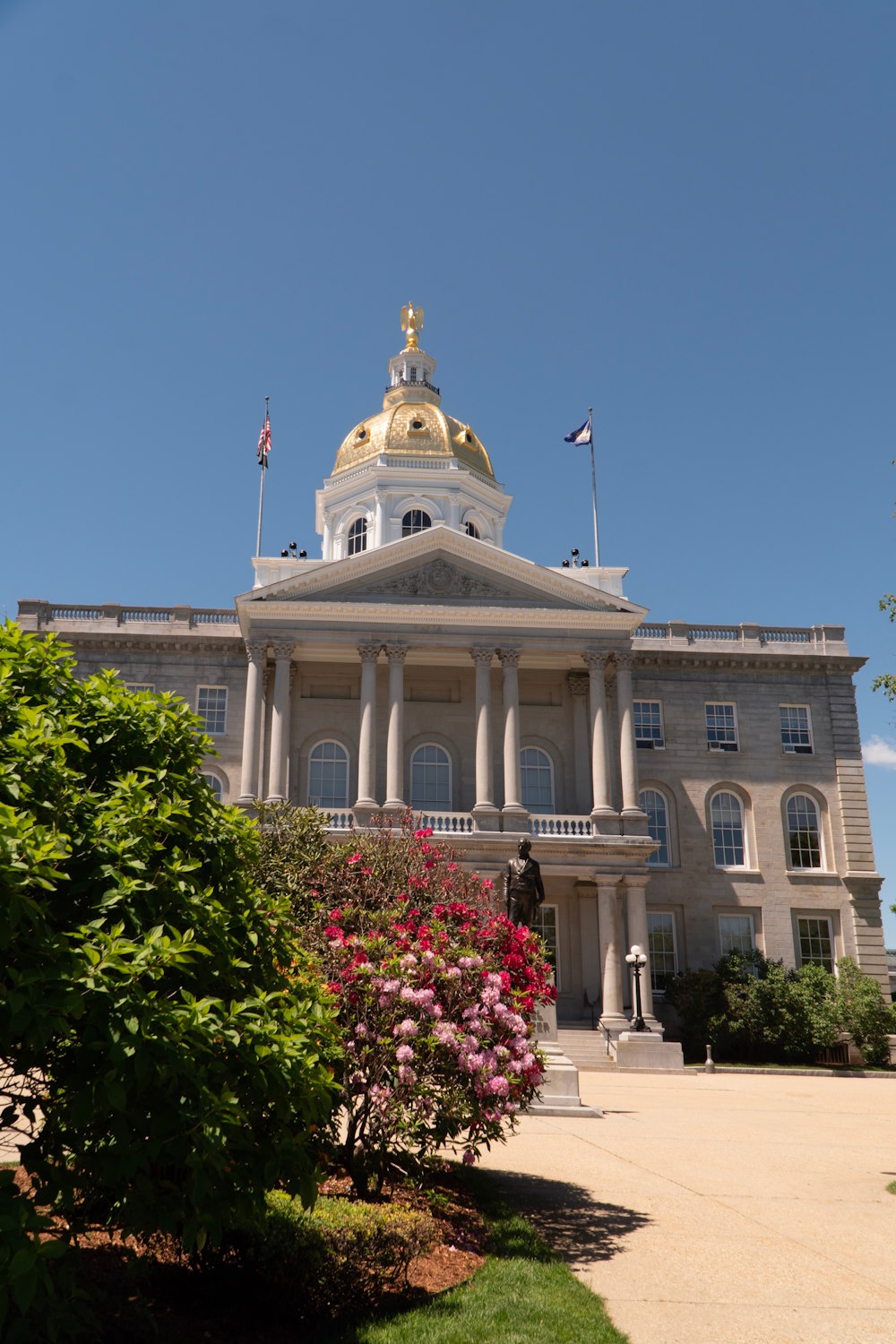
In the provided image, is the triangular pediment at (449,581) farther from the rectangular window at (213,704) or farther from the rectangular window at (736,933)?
the rectangular window at (736,933)

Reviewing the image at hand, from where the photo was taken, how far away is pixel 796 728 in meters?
43.1

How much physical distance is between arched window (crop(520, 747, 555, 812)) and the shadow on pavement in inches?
1113

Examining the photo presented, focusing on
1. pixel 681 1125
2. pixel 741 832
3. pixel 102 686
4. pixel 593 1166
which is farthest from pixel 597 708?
pixel 102 686

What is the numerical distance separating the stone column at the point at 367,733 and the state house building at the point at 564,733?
74 millimetres

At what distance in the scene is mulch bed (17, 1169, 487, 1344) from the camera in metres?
6.32

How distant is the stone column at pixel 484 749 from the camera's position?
35.9m

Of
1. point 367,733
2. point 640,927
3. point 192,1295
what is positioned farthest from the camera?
point 367,733

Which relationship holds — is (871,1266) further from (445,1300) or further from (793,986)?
(793,986)

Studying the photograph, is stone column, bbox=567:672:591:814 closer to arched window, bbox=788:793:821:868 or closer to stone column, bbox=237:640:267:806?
arched window, bbox=788:793:821:868

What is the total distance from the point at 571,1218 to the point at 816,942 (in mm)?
33335

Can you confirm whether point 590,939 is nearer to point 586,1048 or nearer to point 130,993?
point 586,1048

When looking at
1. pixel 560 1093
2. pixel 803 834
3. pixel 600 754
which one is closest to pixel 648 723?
pixel 600 754

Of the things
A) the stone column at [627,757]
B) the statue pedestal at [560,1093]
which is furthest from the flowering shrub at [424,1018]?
the stone column at [627,757]

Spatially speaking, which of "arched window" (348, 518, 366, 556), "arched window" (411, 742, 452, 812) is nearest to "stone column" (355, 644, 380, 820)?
"arched window" (411, 742, 452, 812)
